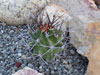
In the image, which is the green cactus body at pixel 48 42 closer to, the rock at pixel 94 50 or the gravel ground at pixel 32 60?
the gravel ground at pixel 32 60

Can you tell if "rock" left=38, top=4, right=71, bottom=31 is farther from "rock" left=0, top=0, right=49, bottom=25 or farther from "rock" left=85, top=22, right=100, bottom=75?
"rock" left=85, top=22, right=100, bottom=75

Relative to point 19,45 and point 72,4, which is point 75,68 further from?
point 72,4

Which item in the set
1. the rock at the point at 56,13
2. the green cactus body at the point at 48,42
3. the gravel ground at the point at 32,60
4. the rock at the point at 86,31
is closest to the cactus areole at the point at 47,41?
the green cactus body at the point at 48,42

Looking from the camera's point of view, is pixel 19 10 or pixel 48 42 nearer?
pixel 48 42

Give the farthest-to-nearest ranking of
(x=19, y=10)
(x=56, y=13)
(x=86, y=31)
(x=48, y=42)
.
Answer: (x=19, y=10) → (x=56, y=13) → (x=86, y=31) → (x=48, y=42)

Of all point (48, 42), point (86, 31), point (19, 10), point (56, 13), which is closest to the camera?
point (48, 42)

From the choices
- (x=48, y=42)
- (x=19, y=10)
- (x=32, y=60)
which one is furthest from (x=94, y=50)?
(x=19, y=10)

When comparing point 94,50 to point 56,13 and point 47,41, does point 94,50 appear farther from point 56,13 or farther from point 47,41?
point 56,13
